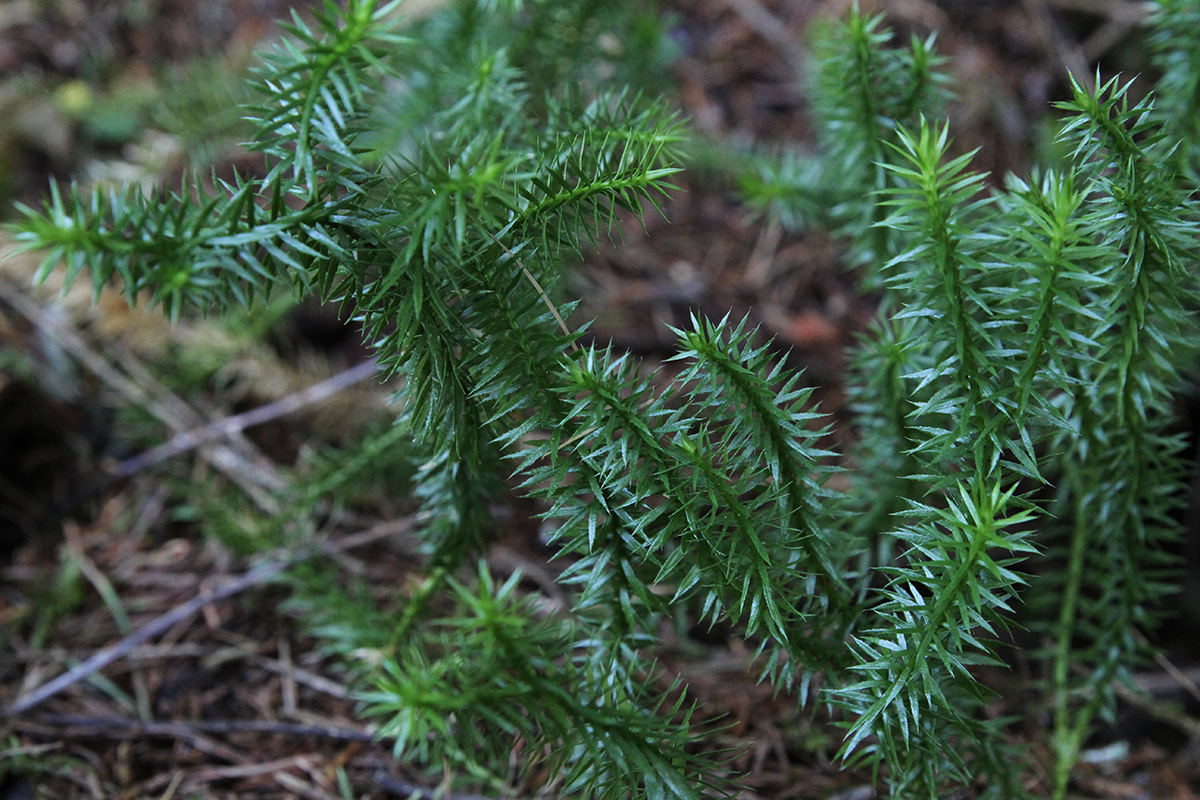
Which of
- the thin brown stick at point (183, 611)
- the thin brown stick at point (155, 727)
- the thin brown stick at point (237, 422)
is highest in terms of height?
the thin brown stick at point (237, 422)

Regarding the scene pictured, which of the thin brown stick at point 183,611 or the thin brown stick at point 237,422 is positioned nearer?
the thin brown stick at point 183,611

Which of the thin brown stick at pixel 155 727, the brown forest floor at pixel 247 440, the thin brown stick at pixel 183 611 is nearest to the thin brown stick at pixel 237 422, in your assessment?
the brown forest floor at pixel 247 440

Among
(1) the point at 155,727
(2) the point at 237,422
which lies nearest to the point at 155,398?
(2) the point at 237,422

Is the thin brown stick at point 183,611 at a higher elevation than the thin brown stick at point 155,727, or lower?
higher

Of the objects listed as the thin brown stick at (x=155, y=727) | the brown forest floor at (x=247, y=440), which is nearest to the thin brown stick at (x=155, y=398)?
the brown forest floor at (x=247, y=440)

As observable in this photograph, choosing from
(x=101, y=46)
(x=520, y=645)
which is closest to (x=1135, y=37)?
(x=520, y=645)

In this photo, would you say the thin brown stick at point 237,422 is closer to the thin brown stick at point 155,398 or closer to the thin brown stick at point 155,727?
the thin brown stick at point 155,398

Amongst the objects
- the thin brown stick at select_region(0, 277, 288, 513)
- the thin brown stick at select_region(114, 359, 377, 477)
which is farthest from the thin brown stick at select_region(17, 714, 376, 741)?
the thin brown stick at select_region(114, 359, 377, 477)
